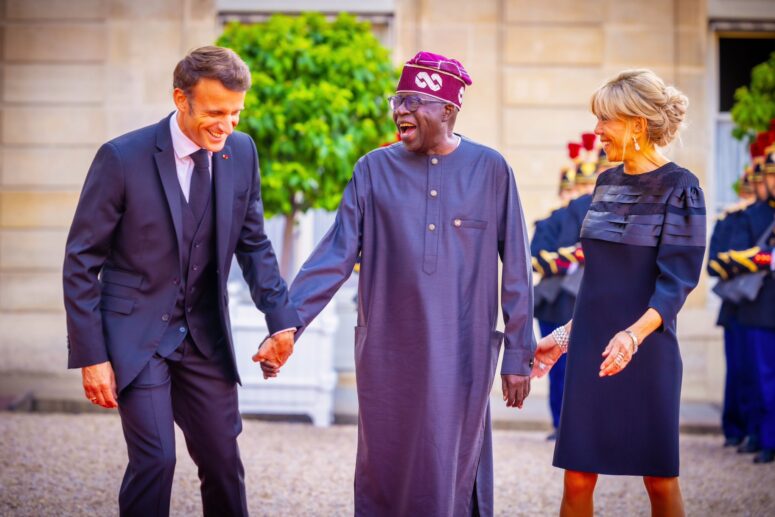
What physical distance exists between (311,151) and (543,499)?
3.42 metres

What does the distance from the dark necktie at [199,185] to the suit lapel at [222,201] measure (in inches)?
1.4

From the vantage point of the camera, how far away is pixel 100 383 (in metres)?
3.57

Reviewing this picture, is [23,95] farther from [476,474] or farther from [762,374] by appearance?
[476,474]

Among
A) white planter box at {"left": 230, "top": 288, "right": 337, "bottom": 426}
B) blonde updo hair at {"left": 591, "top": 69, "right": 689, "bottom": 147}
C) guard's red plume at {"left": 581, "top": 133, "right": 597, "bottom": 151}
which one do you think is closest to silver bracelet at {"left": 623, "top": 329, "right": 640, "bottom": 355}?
blonde updo hair at {"left": 591, "top": 69, "right": 689, "bottom": 147}

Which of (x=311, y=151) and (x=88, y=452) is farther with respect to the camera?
(x=311, y=151)

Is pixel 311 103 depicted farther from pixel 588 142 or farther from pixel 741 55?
pixel 741 55

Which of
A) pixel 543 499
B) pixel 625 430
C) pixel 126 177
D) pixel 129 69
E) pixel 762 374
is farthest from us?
pixel 129 69

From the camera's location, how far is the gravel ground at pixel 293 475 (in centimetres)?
572

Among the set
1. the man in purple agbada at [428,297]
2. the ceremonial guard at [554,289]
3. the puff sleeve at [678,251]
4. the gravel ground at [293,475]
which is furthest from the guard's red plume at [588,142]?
the man in purple agbada at [428,297]

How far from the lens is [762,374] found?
761 centimetres

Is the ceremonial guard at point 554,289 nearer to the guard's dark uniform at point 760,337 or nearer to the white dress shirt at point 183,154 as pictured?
the guard's dark uniform at point 760,337

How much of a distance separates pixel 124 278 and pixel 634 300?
6.04ft

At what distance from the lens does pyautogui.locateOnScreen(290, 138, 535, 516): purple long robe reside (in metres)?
3.71

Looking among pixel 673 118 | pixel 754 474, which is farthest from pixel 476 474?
pixel 754 474
